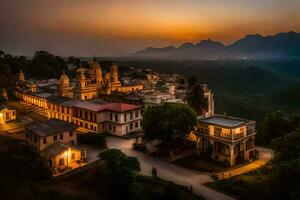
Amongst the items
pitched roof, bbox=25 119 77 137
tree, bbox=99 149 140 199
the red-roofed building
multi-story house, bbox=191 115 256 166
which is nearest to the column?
multi-story house, bbox=191 115 256 166

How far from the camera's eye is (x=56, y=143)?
45062 mm

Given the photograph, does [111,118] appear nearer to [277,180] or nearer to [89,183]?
[89,183]

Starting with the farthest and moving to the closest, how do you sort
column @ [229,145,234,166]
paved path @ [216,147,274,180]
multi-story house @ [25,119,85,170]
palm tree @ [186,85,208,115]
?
1. palm tree @ [186,85,208,115]
2. column @ [229,145,234,166]
3. paved path @ [216,147,274,180]
4. multi-story house @ [25,119,85,170]

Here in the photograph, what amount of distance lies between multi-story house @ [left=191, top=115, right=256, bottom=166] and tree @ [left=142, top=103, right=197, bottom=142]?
2.42 m

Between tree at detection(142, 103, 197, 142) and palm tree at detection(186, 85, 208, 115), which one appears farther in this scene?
palm tree at detection(186, 85, 208, 115)

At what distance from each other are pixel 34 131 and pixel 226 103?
104255 mm

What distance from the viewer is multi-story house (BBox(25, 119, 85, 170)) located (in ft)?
137

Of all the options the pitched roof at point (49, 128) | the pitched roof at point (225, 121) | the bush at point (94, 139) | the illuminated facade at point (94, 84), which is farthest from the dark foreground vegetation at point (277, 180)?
the illuminated facade at point (94, 84)

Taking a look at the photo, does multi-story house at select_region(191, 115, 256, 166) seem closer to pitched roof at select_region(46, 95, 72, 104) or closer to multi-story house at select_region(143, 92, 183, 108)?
multi-story house at select_region(143, 92, 183, 108)

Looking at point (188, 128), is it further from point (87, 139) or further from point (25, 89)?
point (25, 89)

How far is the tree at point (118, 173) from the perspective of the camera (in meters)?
33.0

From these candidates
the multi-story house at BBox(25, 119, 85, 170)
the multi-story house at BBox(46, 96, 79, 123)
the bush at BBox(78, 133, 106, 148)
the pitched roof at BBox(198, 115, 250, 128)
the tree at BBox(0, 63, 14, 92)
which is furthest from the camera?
the tree at BBox(0, 63, 14, 92)

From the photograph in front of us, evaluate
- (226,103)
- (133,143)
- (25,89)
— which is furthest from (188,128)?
(226,103)

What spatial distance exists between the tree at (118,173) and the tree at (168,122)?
47.1 feet
